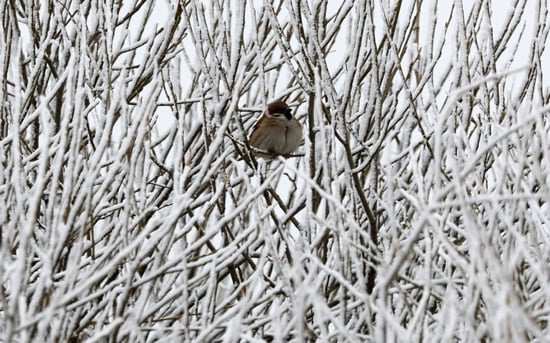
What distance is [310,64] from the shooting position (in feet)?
10.9

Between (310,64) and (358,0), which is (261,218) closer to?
(310,64)

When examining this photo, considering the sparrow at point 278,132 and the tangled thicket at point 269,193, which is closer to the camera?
the tangled thicket at point 269,193

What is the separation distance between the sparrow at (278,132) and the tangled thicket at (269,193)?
0.29ft

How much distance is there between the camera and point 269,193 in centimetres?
395

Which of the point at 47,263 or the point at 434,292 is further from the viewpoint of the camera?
the point at 434,292

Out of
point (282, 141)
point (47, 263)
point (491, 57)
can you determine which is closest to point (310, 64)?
point (491, 57)

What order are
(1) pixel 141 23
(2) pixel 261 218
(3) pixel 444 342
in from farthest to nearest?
(1) pixel 141 23, (2) pixel 261 218, (3) pixel 444 342

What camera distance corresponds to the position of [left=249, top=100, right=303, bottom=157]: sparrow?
5.12 metres

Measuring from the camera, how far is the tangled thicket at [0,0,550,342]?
210 cm

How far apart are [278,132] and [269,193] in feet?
4.51

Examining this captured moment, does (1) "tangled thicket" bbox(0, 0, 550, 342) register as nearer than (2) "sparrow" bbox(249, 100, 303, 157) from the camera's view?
Yes

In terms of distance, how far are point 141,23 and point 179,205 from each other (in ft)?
7.65

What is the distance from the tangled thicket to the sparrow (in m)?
0.09

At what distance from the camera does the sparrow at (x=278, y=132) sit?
5.12m
